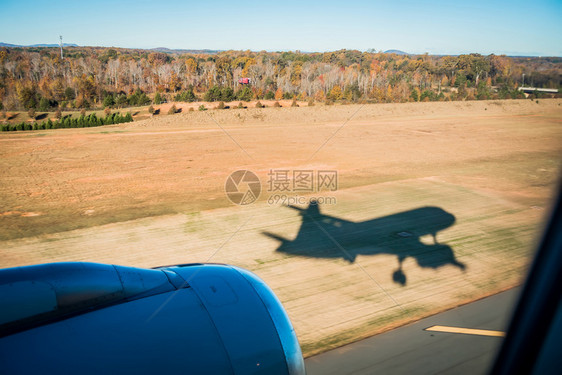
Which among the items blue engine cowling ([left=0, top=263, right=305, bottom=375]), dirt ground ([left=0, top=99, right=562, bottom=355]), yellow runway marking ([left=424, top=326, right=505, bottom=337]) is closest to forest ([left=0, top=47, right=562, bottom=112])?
dirt ground ([left=0, top=99, right=562, bottom=355])

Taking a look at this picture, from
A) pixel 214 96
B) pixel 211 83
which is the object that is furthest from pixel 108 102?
pixel 211 83

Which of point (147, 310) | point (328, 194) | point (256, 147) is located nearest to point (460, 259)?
point (328, 194)

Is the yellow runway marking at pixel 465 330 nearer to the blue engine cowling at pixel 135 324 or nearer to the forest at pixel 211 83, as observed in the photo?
the blue engine cowling at pixel 135 324

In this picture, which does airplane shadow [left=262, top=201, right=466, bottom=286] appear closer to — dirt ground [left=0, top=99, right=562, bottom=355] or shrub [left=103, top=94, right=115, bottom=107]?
dirt ground [left=0, top=99, right=562, bottom=355]

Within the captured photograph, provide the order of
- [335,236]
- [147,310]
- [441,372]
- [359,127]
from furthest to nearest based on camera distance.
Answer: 1. [359,127]
2. [335,236]
3. [441,372]
4. [147,310]

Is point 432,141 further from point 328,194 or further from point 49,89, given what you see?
point 49,89

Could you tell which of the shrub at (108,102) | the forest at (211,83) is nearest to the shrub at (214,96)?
the forest at (211,83)
